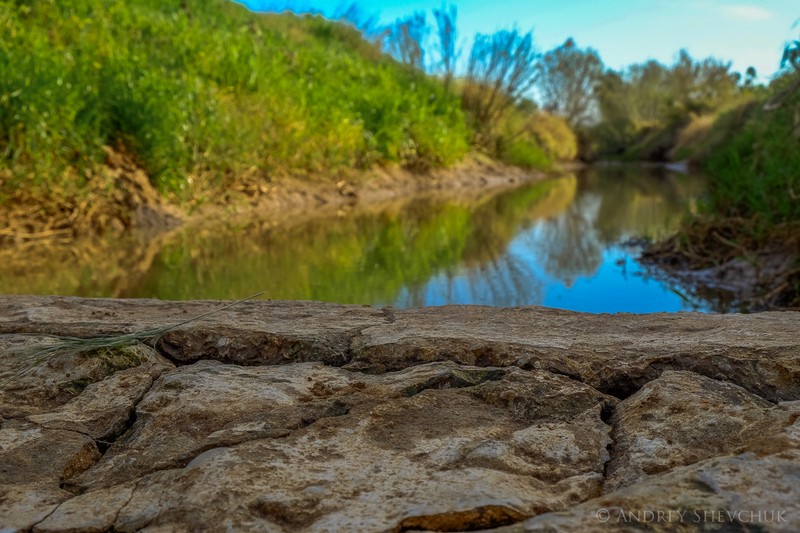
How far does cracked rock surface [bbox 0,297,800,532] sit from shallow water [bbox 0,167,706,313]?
1513 mm

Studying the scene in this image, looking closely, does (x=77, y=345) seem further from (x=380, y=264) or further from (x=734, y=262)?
(x=734, y=262)

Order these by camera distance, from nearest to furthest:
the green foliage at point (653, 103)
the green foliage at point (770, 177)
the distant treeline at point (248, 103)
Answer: the green foliage at point (770, 177) → the distant treeline at point (248, 103) → the green foliage at point (653, 103)

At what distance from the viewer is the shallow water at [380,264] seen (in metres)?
3.16

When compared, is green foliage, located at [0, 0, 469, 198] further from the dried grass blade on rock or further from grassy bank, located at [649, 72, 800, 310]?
grassy bank, located at [649, 72, 800, 310]

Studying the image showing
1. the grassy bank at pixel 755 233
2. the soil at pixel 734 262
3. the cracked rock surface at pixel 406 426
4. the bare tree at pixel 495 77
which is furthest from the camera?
the bare tree at pixel 495 77

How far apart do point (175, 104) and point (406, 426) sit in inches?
213

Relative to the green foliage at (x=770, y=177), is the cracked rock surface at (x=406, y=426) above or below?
below

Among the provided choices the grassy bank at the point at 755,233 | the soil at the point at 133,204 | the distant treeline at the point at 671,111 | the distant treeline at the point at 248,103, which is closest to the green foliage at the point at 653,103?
the distant treeline at the point at 671,111

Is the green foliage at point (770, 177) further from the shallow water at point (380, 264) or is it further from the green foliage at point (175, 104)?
the green foliage at point (175, 104)

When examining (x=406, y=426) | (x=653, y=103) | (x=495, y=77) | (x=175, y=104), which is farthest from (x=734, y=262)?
(x=653, y=103)

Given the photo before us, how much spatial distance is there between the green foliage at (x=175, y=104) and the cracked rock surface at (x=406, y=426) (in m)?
Result: 3.59

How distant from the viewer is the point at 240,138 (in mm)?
6469

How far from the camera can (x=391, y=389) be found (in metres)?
1.16

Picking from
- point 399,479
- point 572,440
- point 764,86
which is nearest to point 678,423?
point 572,440
